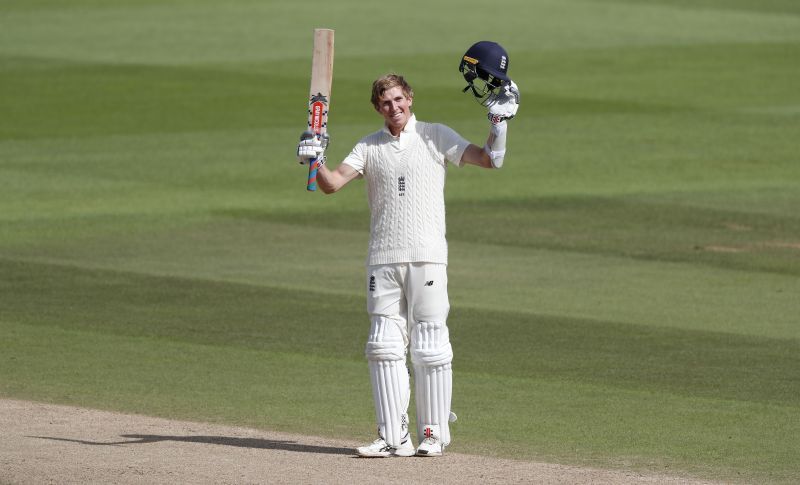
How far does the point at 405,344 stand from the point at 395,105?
4.12ft

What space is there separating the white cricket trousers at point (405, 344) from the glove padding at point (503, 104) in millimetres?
826

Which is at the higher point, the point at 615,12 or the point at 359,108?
the point at 615,12

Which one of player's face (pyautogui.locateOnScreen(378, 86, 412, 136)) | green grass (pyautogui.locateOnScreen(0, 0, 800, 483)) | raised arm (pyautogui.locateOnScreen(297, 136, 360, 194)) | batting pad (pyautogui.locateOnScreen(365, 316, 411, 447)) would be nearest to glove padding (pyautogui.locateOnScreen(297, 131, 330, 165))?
raised arm (pyautogui.locateOnScreen(297, 136, 360, 194))

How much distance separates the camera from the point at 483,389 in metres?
11.5

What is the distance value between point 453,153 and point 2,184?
14.4 metres

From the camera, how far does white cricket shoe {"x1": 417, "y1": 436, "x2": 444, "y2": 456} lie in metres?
9.35

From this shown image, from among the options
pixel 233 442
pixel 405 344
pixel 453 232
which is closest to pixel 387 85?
pixel 405 344

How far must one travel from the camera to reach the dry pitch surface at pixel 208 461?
8742mm

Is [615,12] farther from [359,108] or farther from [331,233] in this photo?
[331,233]

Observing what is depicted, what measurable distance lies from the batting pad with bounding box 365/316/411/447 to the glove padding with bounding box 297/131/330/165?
2.97 ft

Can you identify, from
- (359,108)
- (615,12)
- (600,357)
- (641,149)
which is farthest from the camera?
(615,12)

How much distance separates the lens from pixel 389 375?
367 inches

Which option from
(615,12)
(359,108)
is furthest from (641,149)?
(615,12)

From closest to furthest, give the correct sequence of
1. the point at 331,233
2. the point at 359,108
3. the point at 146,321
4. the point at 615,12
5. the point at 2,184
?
the point at 146,321, the point at 331,233, the point at 2,184, the point at 359,108, the point at 615,12
